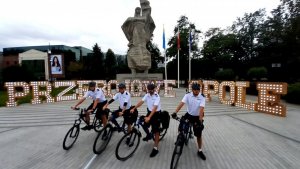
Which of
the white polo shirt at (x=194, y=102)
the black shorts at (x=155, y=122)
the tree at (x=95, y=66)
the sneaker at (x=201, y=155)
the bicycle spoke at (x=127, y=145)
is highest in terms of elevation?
the tree at (x=95, y=66)

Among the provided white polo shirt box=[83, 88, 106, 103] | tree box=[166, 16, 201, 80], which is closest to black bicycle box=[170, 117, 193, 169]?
white polo shirt box=[83, 88, 106, 103]

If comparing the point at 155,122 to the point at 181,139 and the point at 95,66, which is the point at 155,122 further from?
the point at 95,66

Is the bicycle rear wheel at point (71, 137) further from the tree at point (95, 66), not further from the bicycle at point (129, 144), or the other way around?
the tree at point (95, 66)

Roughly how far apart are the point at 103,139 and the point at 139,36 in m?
21.3

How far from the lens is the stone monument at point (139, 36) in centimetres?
2639

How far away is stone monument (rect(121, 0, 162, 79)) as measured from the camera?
26.4m

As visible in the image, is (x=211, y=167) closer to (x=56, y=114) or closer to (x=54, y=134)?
(x=54, y=134)

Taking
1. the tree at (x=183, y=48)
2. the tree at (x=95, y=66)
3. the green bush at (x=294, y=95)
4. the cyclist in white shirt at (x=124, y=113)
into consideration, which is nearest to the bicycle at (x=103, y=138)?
the cyclist in white shirt at (x=124, y=113)

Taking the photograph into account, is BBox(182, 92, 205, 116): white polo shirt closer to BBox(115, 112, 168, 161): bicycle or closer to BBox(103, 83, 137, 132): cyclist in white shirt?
BBox(115, 112, 168, 161): bicycle

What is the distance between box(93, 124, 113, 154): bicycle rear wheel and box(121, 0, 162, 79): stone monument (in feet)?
66.4

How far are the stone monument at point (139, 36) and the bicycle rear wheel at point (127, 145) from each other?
807 inches

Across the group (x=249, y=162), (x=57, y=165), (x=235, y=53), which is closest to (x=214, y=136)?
(x=249, y=162)

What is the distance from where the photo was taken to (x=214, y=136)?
816cm

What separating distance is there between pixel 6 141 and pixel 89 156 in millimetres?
3538
